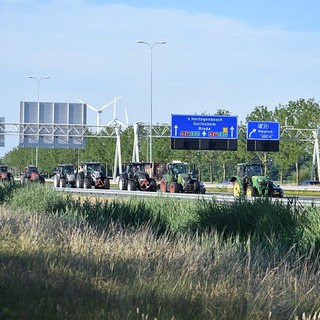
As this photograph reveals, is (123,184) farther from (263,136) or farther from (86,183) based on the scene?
(263,136)

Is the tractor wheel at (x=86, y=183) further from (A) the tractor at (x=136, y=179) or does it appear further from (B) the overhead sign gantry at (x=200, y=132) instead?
(B) the overhead sign gantry at (x=200, y=132)

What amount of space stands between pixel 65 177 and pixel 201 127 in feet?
34.8

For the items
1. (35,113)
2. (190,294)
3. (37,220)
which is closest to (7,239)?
(37,220)

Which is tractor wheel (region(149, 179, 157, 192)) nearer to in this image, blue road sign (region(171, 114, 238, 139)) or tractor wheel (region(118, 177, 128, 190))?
tractor wheel (region(118, 177, 128, 190))

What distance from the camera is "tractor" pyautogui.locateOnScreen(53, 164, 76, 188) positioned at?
61.2 m

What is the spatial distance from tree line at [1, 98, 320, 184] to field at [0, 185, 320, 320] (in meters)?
48.2

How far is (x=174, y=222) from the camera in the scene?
21875mm

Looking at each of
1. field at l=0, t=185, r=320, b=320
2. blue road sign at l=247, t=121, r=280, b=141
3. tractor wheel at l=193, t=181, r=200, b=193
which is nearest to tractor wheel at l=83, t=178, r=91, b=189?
tractor wheel at l=193, t=181, r=200, b=193

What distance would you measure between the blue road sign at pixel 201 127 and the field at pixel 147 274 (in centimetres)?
4427

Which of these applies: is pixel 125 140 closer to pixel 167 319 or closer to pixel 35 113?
pixel 35 113

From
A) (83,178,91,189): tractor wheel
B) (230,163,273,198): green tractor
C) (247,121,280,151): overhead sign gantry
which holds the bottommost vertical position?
(83,178,91,189): tractor wheel

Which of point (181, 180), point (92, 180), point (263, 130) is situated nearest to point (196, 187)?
point (181, 180)

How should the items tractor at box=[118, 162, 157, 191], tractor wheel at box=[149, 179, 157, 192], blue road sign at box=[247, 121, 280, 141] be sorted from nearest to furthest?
tractor wheel at box=[149, 179, 157, 192]
tractor at box=[118, 162, 157, 191]
blue road sign at box=[247, 121, 280, 141]

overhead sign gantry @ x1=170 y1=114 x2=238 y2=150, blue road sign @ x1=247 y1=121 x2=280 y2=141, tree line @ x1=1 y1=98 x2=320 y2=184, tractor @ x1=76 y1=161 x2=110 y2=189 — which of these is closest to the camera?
tractor @ x1=76 y1=161 x2=110 y2=189
